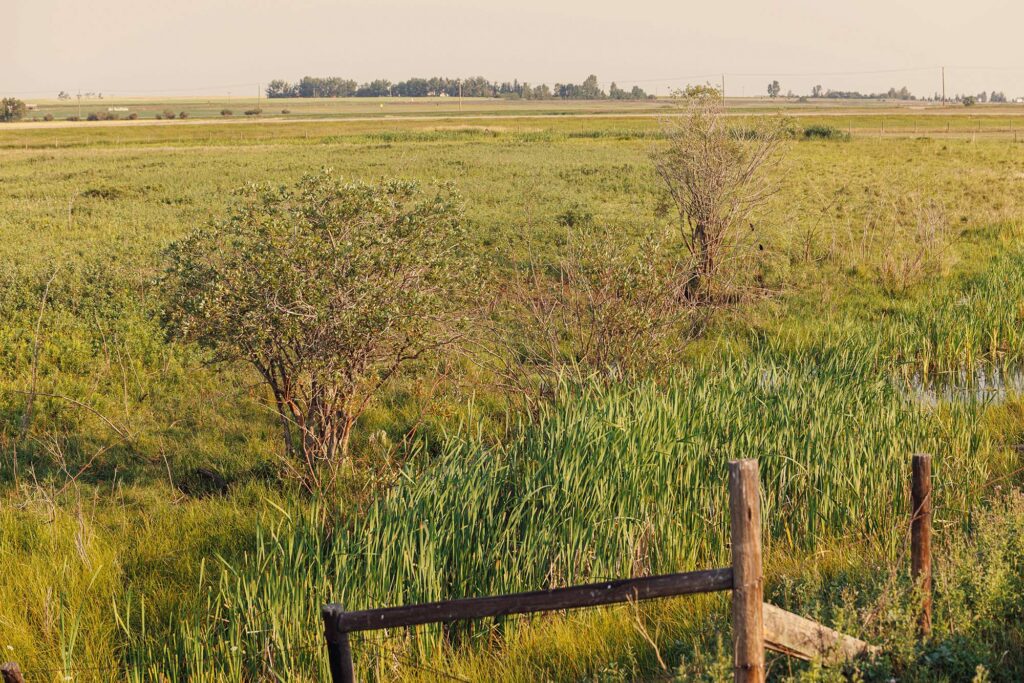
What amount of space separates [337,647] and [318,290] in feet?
17.1

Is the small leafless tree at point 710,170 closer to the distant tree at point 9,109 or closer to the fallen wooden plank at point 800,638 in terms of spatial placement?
the fallen wooden plank at point 800,638

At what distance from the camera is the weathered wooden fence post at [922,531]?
185 inches

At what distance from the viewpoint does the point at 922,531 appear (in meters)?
4.80

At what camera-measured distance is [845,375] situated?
369 inches

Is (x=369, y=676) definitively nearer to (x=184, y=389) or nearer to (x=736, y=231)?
(x=184, y=389)

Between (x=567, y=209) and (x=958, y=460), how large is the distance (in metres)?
16.8

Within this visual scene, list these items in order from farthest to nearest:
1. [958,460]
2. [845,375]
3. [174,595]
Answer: [845,375]
[958,460]
[174,595]

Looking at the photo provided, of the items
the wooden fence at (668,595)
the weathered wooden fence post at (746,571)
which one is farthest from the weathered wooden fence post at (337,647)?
the weathered wooden fence post at (746,571)

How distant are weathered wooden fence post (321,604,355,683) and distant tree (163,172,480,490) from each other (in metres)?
4.46

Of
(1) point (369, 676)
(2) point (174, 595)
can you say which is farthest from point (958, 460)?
(2) point (174, 595)

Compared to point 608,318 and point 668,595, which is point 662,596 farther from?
point 608,318

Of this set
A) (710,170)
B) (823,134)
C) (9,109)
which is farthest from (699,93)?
(9,109)

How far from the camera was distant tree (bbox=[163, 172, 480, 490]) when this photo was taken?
333 inches

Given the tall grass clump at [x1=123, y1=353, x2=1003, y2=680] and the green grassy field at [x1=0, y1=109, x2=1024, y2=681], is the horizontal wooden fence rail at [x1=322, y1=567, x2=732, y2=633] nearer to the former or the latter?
the green grassy field at [x1=0, y1=109, x2=1024, y2=681]
